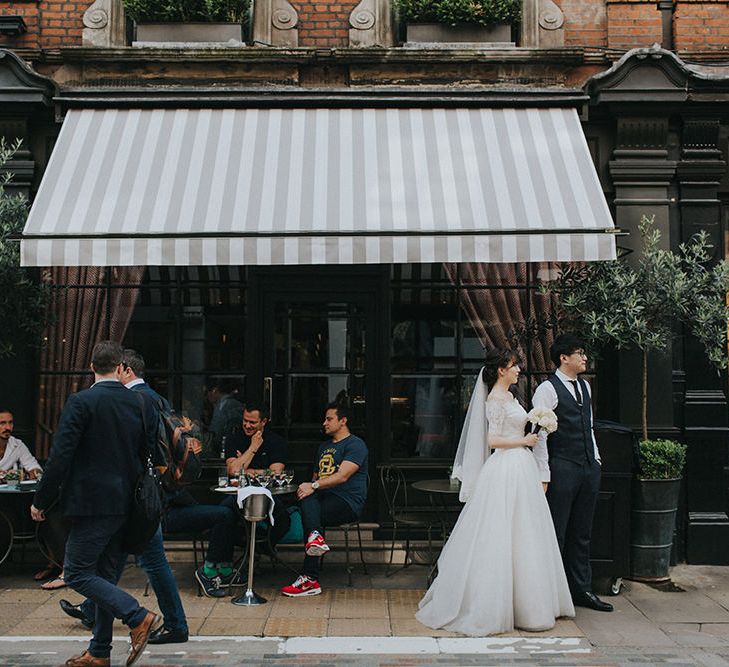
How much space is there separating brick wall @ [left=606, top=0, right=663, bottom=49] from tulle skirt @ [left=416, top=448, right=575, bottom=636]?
446 centimetres

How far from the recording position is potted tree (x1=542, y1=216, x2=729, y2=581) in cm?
688

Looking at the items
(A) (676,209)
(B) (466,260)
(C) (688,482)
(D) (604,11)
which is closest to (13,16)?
(B) (466,260)

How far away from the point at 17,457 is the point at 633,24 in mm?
7081

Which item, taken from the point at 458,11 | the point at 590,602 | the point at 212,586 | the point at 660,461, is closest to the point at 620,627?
the point at 590,602

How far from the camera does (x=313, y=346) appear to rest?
27.2 ft

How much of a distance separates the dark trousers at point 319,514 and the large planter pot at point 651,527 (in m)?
2.29

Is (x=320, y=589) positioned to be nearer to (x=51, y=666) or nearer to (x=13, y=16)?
(x=51, y=666)

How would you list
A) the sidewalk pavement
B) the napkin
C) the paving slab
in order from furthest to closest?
the napkin, the paving slab, the sidewalk pavement

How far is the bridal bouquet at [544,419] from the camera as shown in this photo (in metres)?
6.11

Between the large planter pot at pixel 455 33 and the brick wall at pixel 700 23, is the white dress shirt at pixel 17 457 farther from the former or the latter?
the brick wall at pixel 700 23

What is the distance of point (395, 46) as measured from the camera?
823 cm

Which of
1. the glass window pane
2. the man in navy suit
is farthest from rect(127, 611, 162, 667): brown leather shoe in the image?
the glass window pane

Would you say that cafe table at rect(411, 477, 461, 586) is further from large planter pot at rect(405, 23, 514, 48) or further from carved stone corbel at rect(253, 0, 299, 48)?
carved stone corbel at rect(253, 0, 299, 48)

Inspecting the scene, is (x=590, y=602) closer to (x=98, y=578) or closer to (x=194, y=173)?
(x=98, y=578)
